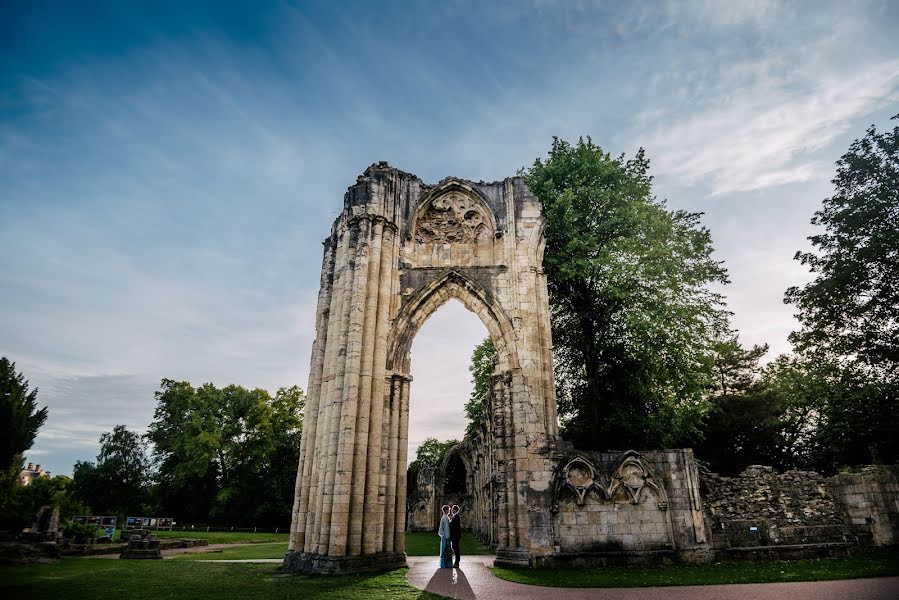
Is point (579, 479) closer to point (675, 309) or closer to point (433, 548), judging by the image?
point (675, 309)

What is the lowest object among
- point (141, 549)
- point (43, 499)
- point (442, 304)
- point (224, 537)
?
point (224, 537)

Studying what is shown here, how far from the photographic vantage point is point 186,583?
856cm

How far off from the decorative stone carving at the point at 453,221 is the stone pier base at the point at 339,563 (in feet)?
28.9

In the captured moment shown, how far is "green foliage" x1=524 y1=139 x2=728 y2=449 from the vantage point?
612 inches

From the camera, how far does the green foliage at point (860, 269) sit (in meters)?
14.1

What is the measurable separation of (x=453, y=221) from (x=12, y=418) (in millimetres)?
23491

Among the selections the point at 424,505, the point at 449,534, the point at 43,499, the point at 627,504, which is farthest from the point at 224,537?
the point at 627,504

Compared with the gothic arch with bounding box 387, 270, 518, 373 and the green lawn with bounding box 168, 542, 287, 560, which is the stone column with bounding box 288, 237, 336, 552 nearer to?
the gothic arch with bounding box 387, 270, 518, 373

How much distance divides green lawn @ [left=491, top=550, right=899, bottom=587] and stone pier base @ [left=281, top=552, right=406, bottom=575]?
2.44m

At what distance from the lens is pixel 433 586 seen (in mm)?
8484

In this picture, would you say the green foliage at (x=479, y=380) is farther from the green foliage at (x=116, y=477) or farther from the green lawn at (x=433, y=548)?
the green foliage at (x=116, y=477)

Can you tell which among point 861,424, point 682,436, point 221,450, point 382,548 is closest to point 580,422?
point 682,436

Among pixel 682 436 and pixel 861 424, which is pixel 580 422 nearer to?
A: pixel 682 436

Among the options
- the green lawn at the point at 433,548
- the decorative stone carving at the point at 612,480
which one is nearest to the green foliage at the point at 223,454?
the green lawn at the point at 433,548
